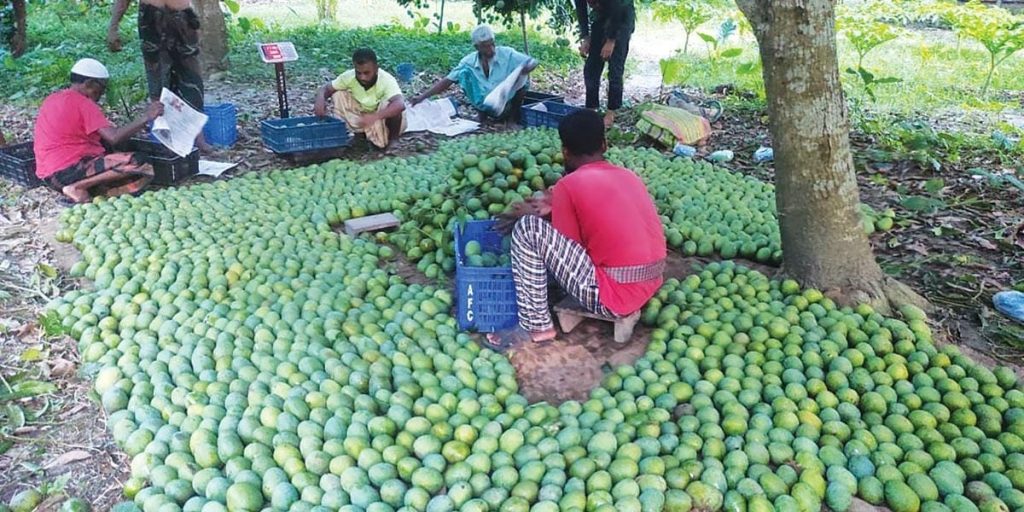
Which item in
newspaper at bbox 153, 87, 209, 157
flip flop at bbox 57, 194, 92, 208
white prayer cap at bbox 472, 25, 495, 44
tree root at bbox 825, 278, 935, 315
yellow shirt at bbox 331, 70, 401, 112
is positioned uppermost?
white prayer cap at bbox 472, 25, 495, 44

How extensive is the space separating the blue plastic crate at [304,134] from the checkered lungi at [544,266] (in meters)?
3.80

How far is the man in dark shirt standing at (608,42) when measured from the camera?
8219 mm

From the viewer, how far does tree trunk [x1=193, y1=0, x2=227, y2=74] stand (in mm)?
10445

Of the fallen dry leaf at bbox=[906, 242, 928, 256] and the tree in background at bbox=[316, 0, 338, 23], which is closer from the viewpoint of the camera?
the fallen dry leaf at bbox=[906, 242, 928, 256]

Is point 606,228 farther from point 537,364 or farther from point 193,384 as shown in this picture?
point 193,384

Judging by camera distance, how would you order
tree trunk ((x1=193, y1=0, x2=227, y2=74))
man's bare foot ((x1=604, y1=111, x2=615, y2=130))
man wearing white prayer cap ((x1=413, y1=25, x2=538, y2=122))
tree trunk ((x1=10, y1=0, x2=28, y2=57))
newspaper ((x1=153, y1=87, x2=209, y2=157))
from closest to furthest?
1. newspaper ((x1=153, y1=87, x2=209, y2=157))
2. man's bare foot ((x1=604, y1=111, x2=615, y2=130))
3. man wearing white prayer cap ((x1=413, y1=25, x2=538, y2=122))
4. tree trunk ((x1=193, y1=0, x2=227, y2=74))
5. tree trunk ((x1=10, y1=0, x2=28, y2=57))

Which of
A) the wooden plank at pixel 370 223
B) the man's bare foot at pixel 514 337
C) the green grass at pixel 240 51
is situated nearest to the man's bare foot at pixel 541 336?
the man's bare foot at pixel 514 337

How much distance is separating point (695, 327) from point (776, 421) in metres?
0.77

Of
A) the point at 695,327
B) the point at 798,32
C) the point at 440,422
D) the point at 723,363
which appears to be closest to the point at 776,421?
the point at 723,363

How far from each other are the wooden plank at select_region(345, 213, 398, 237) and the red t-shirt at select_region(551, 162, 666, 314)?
189 cm

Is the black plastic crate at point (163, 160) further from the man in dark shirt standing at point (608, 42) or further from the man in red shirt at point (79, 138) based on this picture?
the man in dark shirt standing at point (608, 42)

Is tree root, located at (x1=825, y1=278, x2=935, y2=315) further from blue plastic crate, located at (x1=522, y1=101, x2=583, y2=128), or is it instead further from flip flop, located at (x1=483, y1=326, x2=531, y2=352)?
blue plastic crate, located at (x1=522, y1=101, x2=583, y2=128)

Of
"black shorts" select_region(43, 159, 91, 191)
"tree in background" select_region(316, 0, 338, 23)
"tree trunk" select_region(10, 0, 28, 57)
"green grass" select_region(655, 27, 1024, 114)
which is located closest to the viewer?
"black shorts" select_region(43, 159, 91, 191)

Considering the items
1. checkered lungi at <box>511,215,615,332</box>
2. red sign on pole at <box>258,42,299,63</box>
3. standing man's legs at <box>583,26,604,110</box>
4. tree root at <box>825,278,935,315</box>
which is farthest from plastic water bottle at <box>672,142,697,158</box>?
red sign on pole at <box>258,42,299,63</box>
